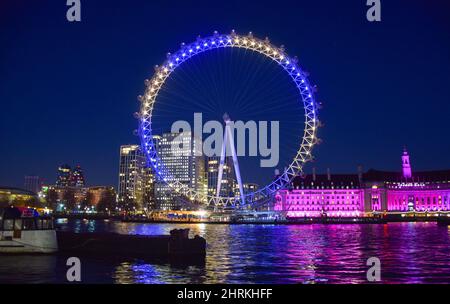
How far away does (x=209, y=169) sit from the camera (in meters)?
167

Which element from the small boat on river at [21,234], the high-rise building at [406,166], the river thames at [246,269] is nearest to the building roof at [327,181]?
the high-rise building at [406,166]

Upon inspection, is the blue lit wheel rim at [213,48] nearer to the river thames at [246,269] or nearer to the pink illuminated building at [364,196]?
the river thames at [246,269]

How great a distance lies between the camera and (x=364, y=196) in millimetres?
147250

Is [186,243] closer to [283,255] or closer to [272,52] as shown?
[283,255]

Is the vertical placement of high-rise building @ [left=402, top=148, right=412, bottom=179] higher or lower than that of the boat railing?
higher

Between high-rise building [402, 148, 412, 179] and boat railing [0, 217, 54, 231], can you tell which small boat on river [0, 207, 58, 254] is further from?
high-rise building [402, 148, 412, 179]

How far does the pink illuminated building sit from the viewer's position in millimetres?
144375

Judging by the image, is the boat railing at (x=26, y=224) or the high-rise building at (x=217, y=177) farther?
the high-rise building at (x=217, y=177)

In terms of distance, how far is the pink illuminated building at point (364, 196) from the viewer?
144375mm

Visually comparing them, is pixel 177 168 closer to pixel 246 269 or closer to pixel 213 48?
pixel 213 48

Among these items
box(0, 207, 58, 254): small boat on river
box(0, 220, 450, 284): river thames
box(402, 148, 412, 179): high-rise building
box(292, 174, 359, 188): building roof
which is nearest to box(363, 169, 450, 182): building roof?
box(402, 148, 412, 179): high-rise building

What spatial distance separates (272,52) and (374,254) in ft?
91.1
